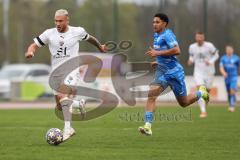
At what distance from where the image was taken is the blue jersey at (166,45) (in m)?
14.4

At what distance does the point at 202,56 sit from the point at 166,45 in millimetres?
9014

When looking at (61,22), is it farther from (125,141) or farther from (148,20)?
(148,20)

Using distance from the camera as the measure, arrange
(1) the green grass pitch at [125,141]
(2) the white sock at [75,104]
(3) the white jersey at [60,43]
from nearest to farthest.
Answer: (1) the green grass pitch at [125,141]
(3) the white jersey at [60,43]
(2) the white sock at [75,104]

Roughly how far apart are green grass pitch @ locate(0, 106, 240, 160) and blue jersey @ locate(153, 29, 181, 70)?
1468mm

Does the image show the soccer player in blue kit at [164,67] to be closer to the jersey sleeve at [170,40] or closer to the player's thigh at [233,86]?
the jersey sleeve at [170,40]

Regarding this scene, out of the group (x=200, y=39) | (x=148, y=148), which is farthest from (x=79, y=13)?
(x=148, y=148)

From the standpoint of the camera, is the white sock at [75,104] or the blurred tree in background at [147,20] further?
the blurred tree in background at [147,20]

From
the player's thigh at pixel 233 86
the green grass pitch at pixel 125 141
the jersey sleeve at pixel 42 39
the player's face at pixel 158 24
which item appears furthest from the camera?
the player's thigh at pixel 233 86

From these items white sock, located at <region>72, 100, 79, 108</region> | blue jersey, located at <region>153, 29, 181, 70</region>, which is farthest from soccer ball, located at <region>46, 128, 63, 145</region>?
blue jersey, located at <region>153, 29, 181, 70</region>

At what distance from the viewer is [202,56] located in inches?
920

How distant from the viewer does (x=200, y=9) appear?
3691cm

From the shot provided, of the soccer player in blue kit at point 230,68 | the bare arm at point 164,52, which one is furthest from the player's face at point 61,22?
the soccer player in blue kit at point 230,68

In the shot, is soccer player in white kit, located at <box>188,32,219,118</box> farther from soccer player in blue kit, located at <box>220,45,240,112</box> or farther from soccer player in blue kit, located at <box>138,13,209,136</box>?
soccer player in blue kit, located at <box>138,13,209,136</box>

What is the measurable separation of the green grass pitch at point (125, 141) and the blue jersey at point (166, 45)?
147 cm
